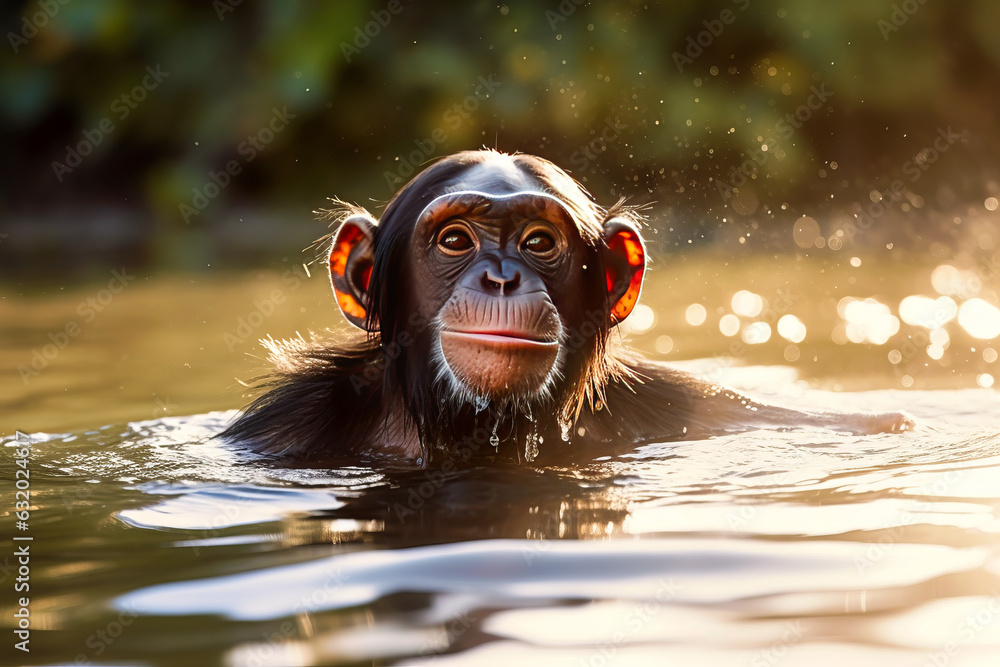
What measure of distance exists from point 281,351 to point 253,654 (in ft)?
10.4

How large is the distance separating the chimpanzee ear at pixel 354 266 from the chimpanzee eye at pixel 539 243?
641 mm

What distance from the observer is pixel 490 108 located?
1453cm

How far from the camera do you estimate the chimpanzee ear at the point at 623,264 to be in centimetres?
457

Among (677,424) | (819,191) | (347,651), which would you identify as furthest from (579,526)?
(819,191)

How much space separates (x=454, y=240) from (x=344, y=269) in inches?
19.8

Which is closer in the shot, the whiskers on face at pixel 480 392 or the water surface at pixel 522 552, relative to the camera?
the water surface at pixel 522 552

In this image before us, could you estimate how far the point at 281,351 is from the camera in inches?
210

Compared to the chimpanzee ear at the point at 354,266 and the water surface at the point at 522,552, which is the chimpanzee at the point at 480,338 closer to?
the chimpanzee ear at the point at 354,266

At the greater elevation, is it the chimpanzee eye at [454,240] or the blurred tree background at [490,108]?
the blurred tree background at [490,108]

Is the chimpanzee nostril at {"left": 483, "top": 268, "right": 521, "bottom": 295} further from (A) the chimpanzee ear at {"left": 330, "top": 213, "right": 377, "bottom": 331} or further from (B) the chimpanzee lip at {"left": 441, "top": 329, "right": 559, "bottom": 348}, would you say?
(A) the chimpanzee ear at {"left": 330, "top": 213, "right": 377, "bottom": 331}

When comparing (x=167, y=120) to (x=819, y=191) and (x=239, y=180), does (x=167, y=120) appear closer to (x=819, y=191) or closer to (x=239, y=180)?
(x=239, y=180)

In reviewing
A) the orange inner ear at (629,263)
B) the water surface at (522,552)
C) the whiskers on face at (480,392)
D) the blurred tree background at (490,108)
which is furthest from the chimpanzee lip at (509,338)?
the blurred tree background at (490,108)

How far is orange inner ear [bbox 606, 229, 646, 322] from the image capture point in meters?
4.58

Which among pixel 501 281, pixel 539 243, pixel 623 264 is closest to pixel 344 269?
pixel 539 243
